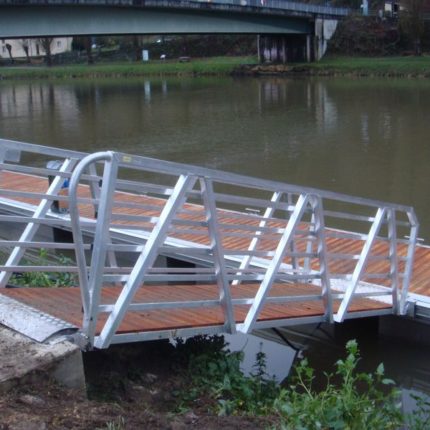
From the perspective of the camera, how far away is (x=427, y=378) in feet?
21.0

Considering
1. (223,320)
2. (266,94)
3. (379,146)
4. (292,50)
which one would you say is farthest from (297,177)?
(292,50)

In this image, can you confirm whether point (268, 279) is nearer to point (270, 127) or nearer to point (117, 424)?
point (117, 424)

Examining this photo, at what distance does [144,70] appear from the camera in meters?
59.1

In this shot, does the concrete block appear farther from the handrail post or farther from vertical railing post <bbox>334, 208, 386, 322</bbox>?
vertical railing post <bbox>334, 208, 386, 322</bbox>

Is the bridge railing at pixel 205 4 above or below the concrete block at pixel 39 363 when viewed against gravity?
above

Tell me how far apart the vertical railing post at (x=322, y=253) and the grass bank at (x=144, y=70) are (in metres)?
50.3

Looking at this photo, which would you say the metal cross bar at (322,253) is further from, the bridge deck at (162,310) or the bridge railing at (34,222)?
the bridge railing at (34,222)

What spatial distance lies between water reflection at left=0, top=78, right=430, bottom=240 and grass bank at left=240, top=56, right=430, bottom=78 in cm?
293

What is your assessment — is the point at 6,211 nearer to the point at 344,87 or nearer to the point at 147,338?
the point at 147,338

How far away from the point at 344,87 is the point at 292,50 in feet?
51.8

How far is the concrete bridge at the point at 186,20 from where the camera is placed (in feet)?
87.0

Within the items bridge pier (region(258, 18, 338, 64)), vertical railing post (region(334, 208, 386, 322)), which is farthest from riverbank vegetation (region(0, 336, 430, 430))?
bridge pier (region(258, 18, 338, 64))

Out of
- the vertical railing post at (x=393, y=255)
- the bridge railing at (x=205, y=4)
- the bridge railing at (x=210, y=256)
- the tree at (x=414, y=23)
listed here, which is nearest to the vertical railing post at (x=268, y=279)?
the bridge railing at (x=210, y=256)

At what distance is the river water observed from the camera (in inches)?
620
